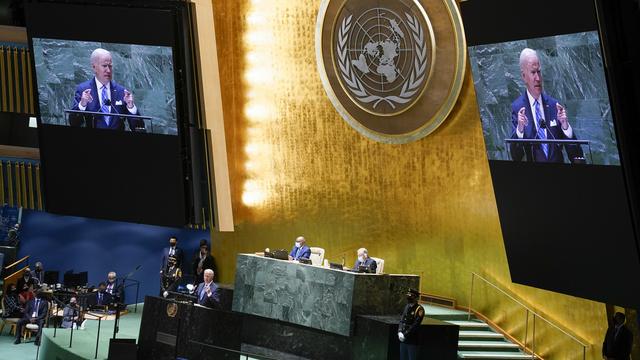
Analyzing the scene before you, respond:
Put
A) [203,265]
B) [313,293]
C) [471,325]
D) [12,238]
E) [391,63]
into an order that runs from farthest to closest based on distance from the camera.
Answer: [12,238], [203,265], [391,63], [471,325], [313,293]

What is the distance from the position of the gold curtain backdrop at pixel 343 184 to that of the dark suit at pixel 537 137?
3.55 meters

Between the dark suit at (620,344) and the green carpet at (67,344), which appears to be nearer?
the dark suit at (620,344)

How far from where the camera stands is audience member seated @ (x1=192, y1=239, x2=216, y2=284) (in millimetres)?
19109

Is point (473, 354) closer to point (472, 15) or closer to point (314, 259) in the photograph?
point (314, 259)

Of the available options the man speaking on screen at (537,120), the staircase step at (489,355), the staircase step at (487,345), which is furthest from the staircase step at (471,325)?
the man speaking on screen at (537,120)

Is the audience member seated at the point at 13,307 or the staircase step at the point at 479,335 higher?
the audience member seated at the point at 13,307

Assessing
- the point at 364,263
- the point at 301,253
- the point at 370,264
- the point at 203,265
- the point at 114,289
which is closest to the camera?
the point at 370,264

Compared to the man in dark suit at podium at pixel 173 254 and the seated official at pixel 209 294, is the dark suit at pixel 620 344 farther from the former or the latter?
the man in dark suit at podium at pixel 173 254

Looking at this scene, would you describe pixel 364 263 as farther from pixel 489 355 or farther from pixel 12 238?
pixel 12 238

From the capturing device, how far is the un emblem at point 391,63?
16000mm

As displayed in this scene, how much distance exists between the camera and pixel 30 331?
18.2 m

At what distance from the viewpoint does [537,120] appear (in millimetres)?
10930

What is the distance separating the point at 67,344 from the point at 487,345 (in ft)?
21.5

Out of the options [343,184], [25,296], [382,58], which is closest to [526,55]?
[382,58]
